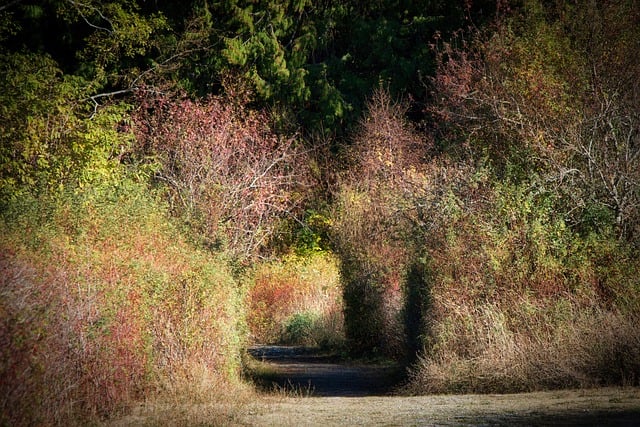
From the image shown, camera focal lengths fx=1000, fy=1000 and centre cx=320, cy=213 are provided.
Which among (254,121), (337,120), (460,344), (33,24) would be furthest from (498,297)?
(337,120)

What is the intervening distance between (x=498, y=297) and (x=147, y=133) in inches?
631

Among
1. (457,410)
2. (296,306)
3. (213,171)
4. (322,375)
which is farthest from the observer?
(296,306)

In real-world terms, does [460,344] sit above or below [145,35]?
below

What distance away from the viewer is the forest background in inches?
531

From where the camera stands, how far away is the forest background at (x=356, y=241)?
13.5 m

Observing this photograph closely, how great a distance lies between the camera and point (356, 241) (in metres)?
26.1

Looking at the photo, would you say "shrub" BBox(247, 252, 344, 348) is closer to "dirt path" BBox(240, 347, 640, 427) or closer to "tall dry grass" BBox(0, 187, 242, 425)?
"tall dry grass" BBox(0, 187, 242, 425)

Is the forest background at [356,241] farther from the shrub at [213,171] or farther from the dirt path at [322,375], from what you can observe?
the dirt path at [322,375]

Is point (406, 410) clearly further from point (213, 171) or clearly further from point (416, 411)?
point (213, 171)

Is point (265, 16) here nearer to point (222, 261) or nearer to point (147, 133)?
point (147, 133)

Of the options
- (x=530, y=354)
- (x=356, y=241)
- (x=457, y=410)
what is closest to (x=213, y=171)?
(x=356, y=241)

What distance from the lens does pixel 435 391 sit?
54.7 feet

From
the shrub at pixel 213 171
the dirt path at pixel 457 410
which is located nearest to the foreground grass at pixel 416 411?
the dirt path at pixel 457 410

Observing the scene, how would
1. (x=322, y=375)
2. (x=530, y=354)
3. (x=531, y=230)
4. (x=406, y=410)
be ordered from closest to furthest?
(x=406, y=410) < (x=530, y=354) < (x=531, y=230) < (x=322, y=375)
